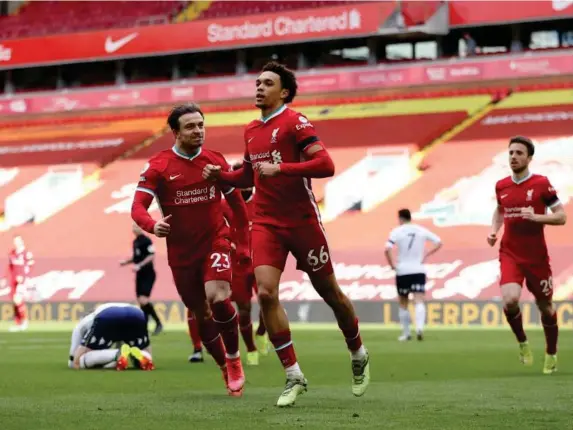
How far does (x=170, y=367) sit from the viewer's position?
630 inches

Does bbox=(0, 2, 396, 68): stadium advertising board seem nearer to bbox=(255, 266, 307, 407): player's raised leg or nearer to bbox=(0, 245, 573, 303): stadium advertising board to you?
bbox=(0, 245, 573, 303): stadium advertising board

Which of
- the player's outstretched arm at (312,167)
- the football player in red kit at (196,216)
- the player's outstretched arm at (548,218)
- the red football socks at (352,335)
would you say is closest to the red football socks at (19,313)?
the player's outstretched arm at (548,218)

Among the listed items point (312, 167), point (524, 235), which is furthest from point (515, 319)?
point (312, 167)

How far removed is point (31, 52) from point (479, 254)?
919 inches

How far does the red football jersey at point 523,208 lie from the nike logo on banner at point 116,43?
3578 cm

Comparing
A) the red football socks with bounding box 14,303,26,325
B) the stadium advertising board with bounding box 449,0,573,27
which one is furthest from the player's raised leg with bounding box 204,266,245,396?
the stadium advertising board with bounding box 449,0,573,27

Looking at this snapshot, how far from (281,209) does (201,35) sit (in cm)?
3790

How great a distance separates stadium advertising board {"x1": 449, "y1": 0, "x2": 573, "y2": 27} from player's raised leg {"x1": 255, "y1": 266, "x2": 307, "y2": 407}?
32303 mm

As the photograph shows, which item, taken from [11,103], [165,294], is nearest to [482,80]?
[165,294]

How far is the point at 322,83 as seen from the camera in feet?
144

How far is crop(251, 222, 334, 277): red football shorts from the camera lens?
1019cm

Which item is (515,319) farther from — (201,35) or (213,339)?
(201,35)

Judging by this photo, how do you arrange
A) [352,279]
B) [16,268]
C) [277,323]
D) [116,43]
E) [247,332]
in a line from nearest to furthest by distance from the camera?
[277,323] < [247,332] < [16,268] < [352,279] < [116,43]

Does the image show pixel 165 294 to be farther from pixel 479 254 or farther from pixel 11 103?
pixel 11 103
